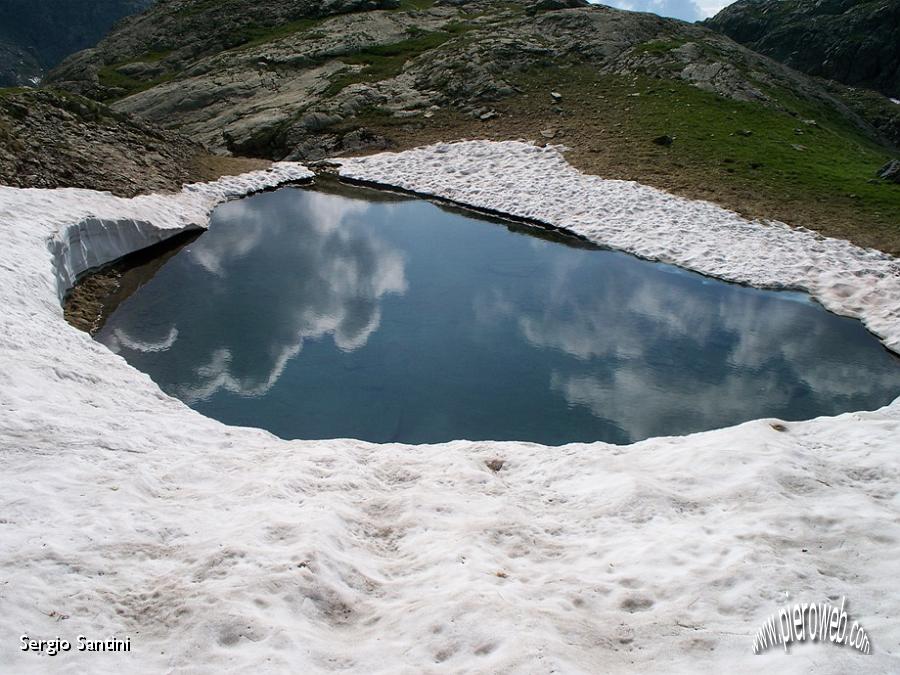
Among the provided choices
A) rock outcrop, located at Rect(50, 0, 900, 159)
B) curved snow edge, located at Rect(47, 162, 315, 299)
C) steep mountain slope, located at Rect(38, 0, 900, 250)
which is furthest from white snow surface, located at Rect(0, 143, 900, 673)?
rock outcrop, located at Rect(50, 0, 900, 159)

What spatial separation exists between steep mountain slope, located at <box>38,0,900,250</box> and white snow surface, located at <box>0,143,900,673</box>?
2021 cm

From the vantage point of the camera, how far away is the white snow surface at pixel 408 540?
6.99 m

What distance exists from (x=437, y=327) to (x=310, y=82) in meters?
41.6

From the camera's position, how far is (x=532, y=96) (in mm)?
48406

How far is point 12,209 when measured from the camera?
70.0 feet

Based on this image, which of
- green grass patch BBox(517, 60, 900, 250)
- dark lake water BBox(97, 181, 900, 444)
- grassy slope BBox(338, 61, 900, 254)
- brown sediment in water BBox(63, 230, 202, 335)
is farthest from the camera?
green grass patch BBox(517, 60, 900, 250)

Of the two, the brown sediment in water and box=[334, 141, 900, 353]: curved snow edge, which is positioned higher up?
box=[334, 141, 900, 353]: curved snow edge

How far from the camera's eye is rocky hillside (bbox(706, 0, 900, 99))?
101m

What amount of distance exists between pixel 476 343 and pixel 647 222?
1284 centimetres

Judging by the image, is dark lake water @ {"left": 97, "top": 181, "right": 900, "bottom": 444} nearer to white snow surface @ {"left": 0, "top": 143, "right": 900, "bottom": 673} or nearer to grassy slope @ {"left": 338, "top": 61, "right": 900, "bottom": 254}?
white snow surface @ {"left": 0, "top": 143, "right": 900, "bottom": 673}

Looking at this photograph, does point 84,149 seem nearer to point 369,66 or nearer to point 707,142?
point 707,142

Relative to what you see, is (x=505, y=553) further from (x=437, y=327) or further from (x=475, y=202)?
(x=475, y=202)

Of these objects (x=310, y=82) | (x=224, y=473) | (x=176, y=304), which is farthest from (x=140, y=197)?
(x=310, y=82)

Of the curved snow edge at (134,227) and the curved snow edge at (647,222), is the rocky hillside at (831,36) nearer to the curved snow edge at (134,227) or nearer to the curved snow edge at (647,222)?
the curved snow edge at (647,222)
